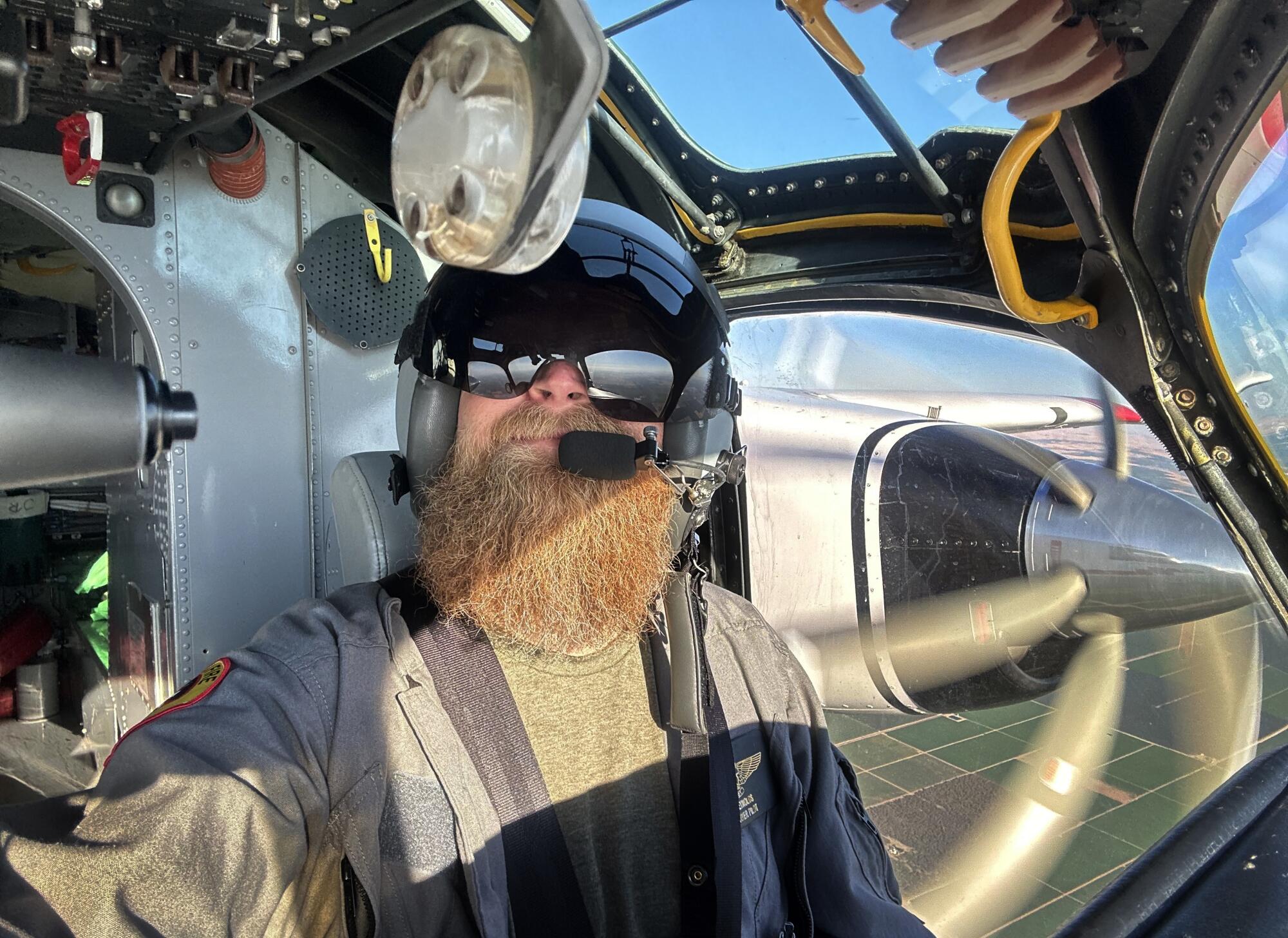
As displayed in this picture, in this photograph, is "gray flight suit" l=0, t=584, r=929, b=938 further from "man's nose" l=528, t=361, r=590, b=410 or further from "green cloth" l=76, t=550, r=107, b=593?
"green cloth" l=76, t=550, r=107, b=593

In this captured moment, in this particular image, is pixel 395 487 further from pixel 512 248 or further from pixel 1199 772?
pixel 1199 772

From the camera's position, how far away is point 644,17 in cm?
217

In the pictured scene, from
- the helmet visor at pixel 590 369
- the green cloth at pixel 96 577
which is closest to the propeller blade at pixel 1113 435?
the helmet visor at pixel 590 369

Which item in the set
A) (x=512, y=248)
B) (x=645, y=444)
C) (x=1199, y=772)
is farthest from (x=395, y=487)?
(x=1199, y=772)

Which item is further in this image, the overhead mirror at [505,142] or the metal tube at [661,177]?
the metal tube at [661,177]

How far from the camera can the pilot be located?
44.0 inches

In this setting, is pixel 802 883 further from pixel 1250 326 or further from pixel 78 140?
pixel 78 140

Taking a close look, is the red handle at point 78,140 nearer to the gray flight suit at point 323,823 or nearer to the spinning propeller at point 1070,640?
the gray flight suit at point 323,823

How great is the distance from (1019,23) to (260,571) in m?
2.15

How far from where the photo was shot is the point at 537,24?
1.74 feet

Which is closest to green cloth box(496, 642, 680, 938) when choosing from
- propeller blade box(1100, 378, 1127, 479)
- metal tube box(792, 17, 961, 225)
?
metal tube box(792, 17, 961, 225)

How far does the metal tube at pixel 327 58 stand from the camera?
5.07ft

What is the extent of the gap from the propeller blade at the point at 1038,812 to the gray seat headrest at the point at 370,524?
1883 mm

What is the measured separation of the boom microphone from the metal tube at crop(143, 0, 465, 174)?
781 millimetres
